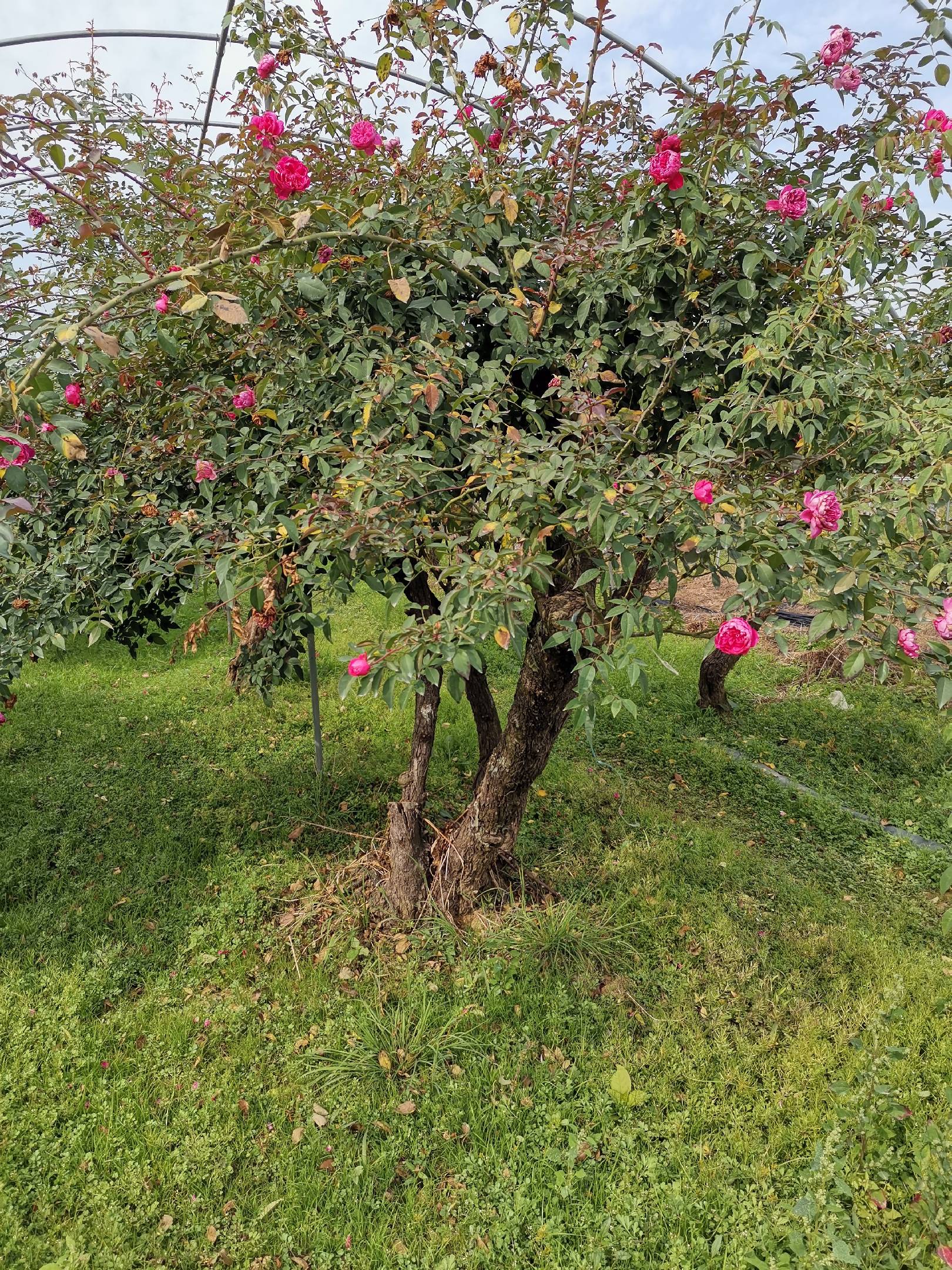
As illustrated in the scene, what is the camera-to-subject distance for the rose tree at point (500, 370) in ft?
5.34

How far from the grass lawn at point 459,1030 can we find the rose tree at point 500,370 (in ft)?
3.44

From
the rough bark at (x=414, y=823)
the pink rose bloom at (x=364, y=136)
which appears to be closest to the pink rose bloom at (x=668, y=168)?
the pink rose bloom at (x=364, y=136)

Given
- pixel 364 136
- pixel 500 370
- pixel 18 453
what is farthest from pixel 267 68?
pixel 18 453

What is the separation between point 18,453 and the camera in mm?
1419

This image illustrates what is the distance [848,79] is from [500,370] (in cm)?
113

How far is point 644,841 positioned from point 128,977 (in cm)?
216

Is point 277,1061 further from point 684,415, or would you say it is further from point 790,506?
point 684,415

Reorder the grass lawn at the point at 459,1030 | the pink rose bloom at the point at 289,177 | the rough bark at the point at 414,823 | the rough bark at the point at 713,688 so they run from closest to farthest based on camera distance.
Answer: the pink rose bloom at the point at 289,177
the grass lawn at the point at 459,1030
the rough bark at the point at 414,823
the rough bark at the point at 713,688

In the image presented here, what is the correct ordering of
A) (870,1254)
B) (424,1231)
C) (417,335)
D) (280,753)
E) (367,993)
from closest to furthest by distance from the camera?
(870,1254), (424,1231), (417,335), (367,993), (280,753)

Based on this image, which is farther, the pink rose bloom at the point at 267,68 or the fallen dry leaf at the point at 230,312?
the pink rose bloom at the point at 267,68

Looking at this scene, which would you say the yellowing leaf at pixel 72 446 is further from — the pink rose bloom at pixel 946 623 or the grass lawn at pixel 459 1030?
the grass lawn at pixel 459 1030

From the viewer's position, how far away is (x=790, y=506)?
1822 mm

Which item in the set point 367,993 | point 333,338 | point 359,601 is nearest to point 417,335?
point 333,338

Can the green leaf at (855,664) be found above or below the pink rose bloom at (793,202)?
below
